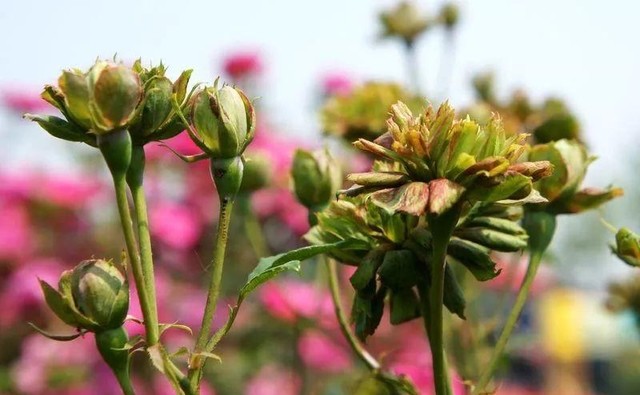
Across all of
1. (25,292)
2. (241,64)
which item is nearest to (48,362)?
(25,292)

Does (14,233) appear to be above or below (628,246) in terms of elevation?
below

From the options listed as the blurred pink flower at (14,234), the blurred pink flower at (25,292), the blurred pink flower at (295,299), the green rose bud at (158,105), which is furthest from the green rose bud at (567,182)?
the blurred pink flower at (14,234)

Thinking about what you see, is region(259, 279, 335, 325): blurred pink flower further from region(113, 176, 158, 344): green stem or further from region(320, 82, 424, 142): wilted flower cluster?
region(113, 176, 158, 344): green stem

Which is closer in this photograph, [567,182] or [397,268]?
[397,268]

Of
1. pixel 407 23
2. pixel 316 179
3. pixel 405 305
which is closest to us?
pixel 405 305

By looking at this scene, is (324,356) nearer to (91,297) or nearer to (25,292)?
(25,292)

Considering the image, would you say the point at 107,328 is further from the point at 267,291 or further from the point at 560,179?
the point at 267,291
